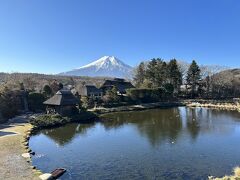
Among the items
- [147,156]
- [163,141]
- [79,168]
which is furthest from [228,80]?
[79,168]

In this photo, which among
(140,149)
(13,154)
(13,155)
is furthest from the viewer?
(140,149)

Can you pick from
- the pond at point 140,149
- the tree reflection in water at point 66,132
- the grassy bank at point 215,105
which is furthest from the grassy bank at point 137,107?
the tree reflection in water at point 66,132

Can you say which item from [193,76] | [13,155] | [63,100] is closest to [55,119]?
[63,100]

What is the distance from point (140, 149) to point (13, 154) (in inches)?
345

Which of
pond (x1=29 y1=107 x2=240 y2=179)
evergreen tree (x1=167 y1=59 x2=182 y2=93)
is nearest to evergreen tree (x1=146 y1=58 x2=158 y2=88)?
evergreen tree (x1=167 y1=59 x2=182 y2=93)

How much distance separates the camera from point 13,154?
17641 mm

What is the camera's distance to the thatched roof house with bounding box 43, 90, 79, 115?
1328 inches

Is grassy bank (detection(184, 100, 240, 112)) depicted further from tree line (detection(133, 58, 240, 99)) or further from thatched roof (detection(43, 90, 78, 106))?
thatched roof (detection(43, 90, 78, 106))

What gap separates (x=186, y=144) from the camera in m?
22.0

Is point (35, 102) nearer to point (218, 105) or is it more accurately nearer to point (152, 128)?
point (152, 128)

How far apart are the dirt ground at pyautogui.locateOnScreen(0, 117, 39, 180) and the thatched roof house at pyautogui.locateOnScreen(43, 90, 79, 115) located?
5.98 metres

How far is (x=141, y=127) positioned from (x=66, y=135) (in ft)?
27.7

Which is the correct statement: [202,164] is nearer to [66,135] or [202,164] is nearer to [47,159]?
[47,159]

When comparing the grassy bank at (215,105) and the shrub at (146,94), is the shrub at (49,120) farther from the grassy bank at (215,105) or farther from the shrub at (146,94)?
the grassy bank at (215,105)
